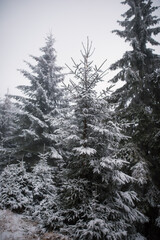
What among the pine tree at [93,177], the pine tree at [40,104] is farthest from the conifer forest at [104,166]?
the pine tree at [40,104]

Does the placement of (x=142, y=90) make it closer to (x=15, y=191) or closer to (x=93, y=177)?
(x=93, y=177)

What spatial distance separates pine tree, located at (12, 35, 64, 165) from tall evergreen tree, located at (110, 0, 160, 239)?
18.6ft

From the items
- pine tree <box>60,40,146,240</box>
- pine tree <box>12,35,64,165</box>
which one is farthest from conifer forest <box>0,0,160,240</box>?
pine tree <box>12,35,64,165</box>

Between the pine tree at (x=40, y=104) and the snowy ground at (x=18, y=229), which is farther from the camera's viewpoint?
the pine tree at (x=40, y=104)

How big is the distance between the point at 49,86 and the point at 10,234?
11525 millimetres

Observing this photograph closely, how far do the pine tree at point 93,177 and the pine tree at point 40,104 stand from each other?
545cm

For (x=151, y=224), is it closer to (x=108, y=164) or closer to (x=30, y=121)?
(x=108, y=164)

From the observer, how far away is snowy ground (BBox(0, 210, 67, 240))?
15.9 ft

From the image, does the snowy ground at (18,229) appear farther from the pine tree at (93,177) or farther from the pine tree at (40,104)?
the pine tree at (40,104)

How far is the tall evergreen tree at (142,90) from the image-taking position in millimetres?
7599

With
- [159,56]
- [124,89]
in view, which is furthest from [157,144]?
[159,56]

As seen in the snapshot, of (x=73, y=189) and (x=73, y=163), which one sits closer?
(x=73, y=189)

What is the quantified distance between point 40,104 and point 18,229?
10.1 m

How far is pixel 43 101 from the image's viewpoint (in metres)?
13.5
